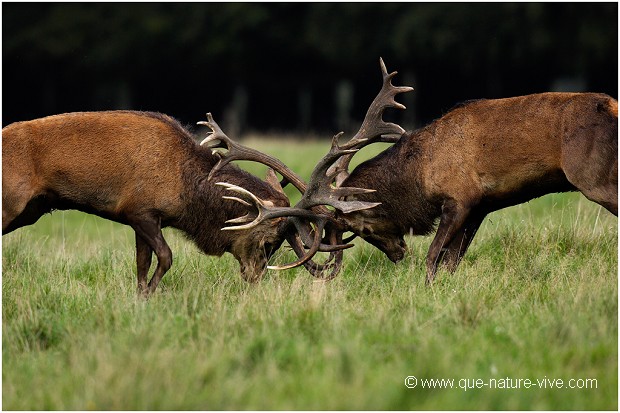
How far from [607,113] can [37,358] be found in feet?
14.9

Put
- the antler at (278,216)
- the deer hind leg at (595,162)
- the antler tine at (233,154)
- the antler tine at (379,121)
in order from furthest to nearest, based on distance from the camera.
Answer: the antler tine at (379,121) < the antler tine at (233,154) < the antler at (278,216) < the deer hind leg at (595,162)

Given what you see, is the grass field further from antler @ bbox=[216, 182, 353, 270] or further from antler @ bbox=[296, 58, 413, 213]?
antler @ bbox=[296, 58, 413, 213]

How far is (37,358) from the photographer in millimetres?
6520

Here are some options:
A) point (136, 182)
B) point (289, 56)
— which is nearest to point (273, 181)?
point (136, 182)

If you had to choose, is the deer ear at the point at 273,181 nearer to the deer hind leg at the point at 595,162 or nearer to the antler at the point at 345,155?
the antler at the point at 345,155

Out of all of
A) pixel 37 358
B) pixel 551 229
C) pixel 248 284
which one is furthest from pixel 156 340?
pixel 551 229

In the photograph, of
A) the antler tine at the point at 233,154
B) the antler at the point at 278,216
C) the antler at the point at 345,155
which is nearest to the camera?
the antler at the point at 278,216

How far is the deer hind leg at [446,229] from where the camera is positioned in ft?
28.7

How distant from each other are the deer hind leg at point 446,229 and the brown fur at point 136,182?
50.6 inches

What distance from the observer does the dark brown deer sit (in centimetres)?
812

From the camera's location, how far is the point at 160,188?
28.5 ft

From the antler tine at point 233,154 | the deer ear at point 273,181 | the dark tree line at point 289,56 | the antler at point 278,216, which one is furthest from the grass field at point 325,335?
the dark tree line at point 289,56

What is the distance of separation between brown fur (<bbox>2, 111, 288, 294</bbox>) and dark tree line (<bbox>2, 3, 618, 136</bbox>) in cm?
1704

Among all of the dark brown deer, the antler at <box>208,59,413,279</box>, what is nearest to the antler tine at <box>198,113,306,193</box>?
the antler at <box>208,59,413,279</box>
